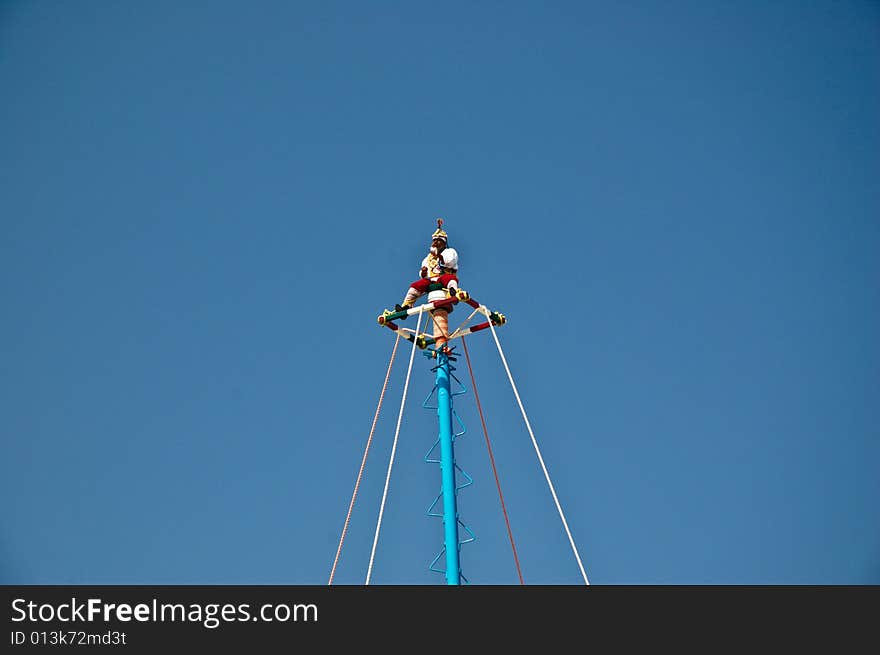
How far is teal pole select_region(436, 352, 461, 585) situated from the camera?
537 inches

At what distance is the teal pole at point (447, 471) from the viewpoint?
13631mm

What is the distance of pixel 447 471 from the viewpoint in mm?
14406
